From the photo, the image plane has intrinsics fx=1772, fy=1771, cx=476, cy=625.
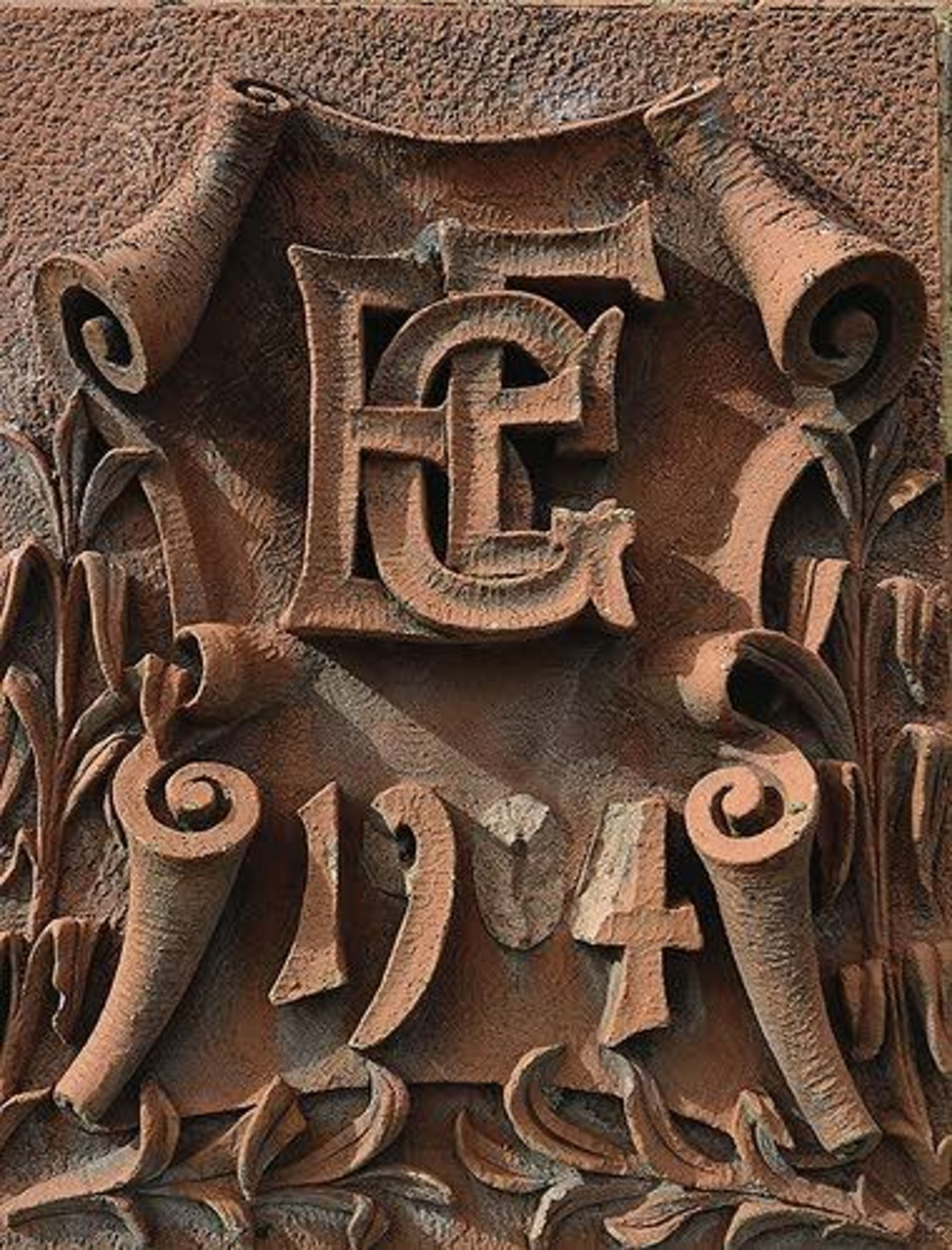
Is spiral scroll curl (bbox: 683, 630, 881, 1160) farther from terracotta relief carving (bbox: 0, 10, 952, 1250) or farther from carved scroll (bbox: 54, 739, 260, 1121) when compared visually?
carved scroll (bbox: 54, 739, 260, 1121)

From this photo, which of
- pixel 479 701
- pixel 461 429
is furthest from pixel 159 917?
pixel 461 429

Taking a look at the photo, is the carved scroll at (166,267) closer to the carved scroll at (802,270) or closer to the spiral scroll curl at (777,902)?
the carved scroll at (802,270)

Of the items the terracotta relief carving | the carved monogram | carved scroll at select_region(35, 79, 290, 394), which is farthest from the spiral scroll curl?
carved scroll at select_region(35, 79, 290, 394)

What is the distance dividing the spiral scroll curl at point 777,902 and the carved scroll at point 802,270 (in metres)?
0.21

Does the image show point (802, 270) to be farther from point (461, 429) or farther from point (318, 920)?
point (318, 920)

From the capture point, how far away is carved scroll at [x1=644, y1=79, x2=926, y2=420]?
4.17 ft

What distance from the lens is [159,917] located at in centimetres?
123

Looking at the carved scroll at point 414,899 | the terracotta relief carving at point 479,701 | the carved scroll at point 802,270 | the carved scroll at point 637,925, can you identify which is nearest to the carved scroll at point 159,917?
the terracotta relief carving at point 479,701

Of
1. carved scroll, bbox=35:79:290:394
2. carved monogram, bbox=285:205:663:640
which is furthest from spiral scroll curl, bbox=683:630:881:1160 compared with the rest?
carved scroll, bbox=35:79:290:394

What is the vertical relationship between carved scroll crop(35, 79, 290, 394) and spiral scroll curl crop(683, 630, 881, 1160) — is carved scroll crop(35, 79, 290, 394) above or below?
above

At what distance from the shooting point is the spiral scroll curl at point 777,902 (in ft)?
3.99

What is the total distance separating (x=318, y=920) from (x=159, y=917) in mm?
111

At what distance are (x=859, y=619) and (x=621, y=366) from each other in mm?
263

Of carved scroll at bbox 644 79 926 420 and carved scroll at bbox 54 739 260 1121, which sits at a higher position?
carved scroll at bbox 644 79 926 420
